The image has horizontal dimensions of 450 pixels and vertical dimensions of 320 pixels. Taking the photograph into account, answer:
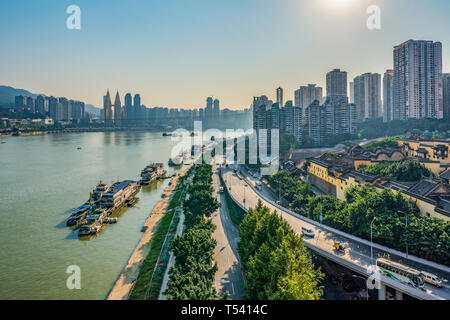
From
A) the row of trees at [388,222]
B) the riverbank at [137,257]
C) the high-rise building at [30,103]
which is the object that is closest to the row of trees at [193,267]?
the riverbank at [137,257]

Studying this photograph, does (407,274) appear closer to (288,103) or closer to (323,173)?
(323,173)

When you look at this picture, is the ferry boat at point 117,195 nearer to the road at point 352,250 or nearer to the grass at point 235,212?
the grass at point 235,212

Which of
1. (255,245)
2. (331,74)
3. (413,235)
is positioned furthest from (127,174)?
(331,74)

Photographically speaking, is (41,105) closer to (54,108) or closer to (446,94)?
(54,108)

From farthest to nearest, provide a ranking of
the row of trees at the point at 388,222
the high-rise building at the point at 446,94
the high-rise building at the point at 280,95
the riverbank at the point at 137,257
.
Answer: the high-rise building at the point at 280,95
the high-rise building at the point at 446,94
the riverbank at the point at 137,257
the row of trees at the point at 388,222

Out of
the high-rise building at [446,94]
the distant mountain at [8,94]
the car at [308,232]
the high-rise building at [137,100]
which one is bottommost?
Result: the car at [308,232]

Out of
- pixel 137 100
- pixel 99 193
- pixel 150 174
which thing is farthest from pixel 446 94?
pixel 137 100

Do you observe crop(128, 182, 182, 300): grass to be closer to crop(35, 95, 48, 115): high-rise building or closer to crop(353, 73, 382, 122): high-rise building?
crop(353, 73, 382, 122): high-rise building

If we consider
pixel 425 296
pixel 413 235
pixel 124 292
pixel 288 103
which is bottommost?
pixel 124 292
